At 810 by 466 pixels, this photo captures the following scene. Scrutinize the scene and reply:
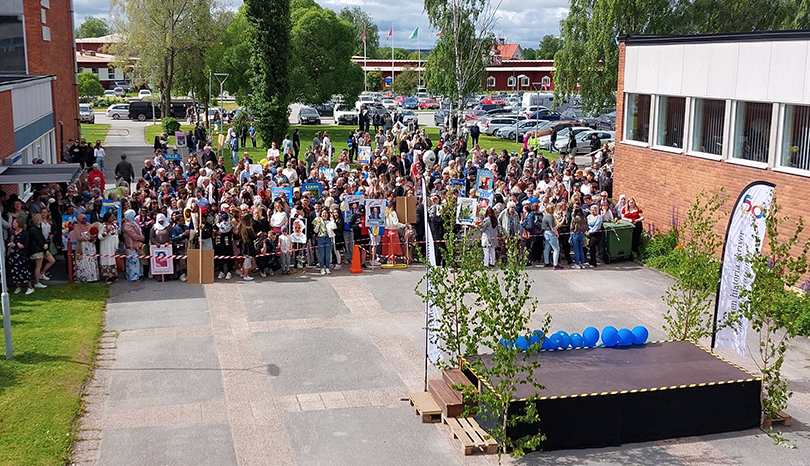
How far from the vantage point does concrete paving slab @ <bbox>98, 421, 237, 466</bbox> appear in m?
10.3

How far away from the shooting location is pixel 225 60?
165 ft

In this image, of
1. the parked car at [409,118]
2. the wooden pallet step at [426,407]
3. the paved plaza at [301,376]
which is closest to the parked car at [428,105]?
the parked car at [409,118]

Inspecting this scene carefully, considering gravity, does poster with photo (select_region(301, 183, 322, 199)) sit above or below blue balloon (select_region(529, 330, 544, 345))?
above

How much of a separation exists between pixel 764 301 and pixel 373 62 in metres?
102

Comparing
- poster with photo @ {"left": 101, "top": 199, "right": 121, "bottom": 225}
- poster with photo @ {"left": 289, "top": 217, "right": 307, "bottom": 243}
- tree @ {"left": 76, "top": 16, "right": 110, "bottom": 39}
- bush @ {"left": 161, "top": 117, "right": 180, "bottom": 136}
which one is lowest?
poster with photo @ {"left": 289, "top": 217, "right": 307, "bottom": 243}

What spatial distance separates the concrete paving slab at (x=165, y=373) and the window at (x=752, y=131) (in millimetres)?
12676

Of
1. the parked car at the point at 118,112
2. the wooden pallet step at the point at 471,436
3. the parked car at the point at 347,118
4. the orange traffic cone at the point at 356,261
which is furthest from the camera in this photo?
the parked car at the point at 118,112

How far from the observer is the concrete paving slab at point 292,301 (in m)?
16.6

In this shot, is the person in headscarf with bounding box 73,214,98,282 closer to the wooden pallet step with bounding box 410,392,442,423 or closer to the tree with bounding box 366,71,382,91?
the wooden pallet step with bounding box 410,392,442,423

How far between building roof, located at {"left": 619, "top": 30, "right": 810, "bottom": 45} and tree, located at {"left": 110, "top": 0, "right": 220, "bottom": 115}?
36966mm

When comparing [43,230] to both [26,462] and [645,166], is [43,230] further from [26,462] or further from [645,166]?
[645,166]

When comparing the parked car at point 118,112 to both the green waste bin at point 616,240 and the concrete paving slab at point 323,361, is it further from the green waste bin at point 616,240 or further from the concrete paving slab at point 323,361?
the concrete paving slab at point 323,361

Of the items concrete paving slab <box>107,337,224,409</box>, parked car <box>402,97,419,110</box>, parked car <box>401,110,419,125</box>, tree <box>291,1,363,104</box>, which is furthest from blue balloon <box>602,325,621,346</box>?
parked car <box>402,97,419,110</box>

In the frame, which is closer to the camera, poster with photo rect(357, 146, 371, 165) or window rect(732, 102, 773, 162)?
window rect(732, 102, 773, 162)
